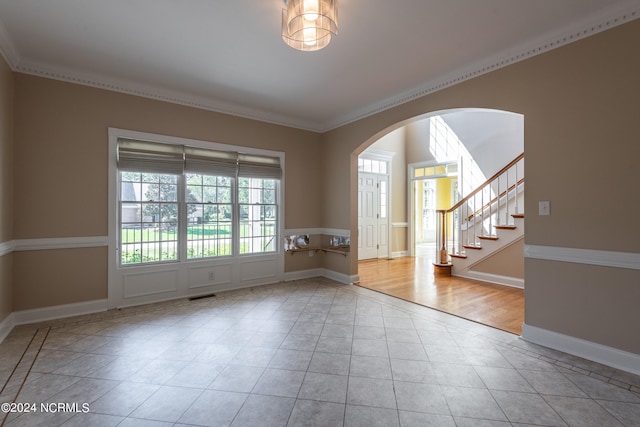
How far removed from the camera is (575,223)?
2631mm

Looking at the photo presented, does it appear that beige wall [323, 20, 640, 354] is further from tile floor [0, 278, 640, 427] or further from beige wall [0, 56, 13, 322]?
beige wall [0, 56, 13, 322]

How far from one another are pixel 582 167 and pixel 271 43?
3.07 meters

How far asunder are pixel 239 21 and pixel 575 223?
11.4 ft

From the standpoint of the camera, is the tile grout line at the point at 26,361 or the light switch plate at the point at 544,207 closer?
the tile grout line at the point at 26,361

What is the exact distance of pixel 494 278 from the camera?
5.25 metres

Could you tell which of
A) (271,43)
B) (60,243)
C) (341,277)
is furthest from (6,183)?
(341,277)

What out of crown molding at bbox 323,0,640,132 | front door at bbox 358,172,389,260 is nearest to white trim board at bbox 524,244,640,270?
crown molding at bbox 323,0,640,132

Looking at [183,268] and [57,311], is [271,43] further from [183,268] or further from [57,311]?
[57,311]

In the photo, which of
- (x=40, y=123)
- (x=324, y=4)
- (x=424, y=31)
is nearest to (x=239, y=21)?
(x=324, y=4)

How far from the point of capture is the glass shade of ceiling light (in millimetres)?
2154

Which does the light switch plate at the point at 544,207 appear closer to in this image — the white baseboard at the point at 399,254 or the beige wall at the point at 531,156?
the beige wall at the point at 531,156

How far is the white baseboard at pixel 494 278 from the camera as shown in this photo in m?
4.97

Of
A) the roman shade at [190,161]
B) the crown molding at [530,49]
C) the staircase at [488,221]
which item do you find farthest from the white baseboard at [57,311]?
the staircase at [488,221]

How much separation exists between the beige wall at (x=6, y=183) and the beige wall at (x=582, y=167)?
16.6ft
